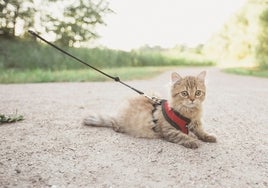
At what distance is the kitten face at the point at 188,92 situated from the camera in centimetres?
408

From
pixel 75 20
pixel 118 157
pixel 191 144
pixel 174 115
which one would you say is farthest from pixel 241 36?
pixel 118 157

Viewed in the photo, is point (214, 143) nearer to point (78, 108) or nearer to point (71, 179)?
point (71, 179)

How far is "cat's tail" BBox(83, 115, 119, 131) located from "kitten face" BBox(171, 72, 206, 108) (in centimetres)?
102

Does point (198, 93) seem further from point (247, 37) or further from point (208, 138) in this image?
point (247, 37)

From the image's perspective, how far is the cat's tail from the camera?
485 cm

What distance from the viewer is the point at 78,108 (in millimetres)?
6773

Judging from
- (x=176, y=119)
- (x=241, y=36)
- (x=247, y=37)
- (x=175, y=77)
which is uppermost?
(x=241, y=36)

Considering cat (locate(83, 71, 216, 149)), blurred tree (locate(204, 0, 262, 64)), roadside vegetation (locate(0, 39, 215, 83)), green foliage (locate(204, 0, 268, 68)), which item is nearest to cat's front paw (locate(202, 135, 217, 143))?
cat (locate(83, 71, 216, 149))

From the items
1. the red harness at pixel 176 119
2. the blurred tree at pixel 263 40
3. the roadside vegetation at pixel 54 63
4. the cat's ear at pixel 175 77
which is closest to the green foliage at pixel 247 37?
the blurred tree at pixel 263 40

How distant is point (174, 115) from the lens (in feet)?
13.6

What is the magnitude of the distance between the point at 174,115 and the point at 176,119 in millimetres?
52

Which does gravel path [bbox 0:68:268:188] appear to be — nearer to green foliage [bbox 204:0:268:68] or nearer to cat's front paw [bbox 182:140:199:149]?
cat's front paw [bbox 182:140:199:149]

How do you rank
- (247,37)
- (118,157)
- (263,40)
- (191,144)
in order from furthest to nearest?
(247,37), (263,40), (191,144), (118,157)

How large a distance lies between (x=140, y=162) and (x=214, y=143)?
1.22m
